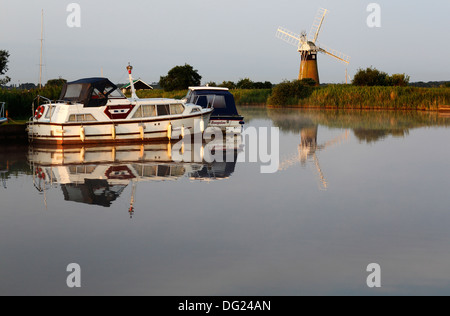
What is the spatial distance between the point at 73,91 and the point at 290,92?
4798 cm

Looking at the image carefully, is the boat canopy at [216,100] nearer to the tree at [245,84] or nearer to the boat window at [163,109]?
the boat window at [163,109]

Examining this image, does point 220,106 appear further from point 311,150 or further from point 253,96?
point 253,96

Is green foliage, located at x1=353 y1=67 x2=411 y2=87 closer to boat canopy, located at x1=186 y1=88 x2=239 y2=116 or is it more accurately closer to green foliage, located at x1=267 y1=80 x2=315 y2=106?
green foliage, located at x1=267 y1=80 x2=315 y2=106

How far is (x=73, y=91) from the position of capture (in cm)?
2512

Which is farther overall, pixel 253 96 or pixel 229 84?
pixel 229 84

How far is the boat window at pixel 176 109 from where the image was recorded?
25.8 metres

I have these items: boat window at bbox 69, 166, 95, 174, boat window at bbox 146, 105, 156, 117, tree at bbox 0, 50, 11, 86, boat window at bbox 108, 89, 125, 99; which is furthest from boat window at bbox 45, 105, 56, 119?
tree at bbox 0, 50, 11, 86

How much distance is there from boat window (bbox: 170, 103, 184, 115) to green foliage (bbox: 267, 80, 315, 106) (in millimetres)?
45433

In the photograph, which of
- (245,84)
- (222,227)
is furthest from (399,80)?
(222,227)

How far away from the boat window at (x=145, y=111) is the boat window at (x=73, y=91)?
2.68 meters

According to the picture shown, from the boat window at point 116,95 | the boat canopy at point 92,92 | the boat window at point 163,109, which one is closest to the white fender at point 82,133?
the boat canopy at point 92,92

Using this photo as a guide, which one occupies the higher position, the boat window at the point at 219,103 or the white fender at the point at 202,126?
the boat window at the point at 219,103

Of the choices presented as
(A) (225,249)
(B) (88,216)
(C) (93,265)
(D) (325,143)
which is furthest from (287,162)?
(C) (93,265)

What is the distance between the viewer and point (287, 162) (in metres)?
19.9
